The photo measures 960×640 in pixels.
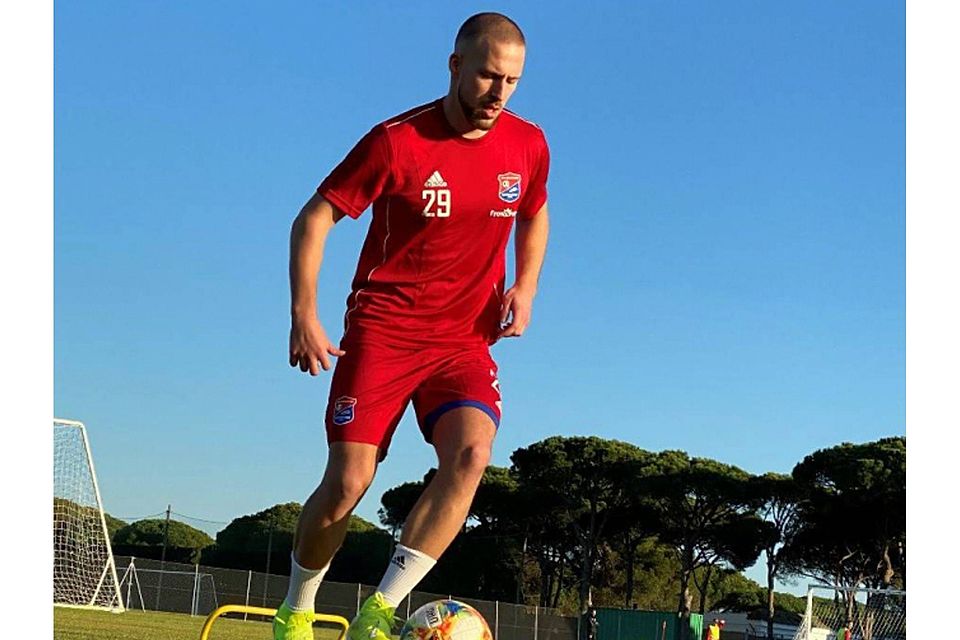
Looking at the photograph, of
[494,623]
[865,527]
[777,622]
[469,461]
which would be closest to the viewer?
[469,461]

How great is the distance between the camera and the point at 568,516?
5556 cm

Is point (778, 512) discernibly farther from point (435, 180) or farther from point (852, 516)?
point (435, 180)

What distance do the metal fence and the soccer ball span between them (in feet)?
122

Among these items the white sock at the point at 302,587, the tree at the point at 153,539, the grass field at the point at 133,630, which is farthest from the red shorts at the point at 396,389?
the tree at the point at 153,539

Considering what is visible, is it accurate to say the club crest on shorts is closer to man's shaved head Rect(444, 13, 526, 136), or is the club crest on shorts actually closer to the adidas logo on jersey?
the adidas logo on jersey

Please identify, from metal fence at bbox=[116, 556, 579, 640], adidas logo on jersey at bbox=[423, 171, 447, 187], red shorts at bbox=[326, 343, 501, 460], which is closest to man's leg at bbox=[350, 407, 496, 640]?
red shorts at bbox=[326, 343, 501, 460]

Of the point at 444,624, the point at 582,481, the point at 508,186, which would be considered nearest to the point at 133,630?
the point at 444,624

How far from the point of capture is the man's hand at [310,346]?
16.0 feet

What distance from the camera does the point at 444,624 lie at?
4.69 meters

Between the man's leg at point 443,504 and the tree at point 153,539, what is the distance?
1812 inches

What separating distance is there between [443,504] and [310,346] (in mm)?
811
